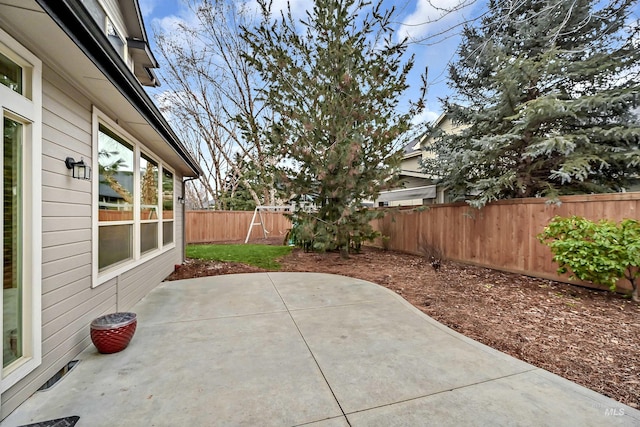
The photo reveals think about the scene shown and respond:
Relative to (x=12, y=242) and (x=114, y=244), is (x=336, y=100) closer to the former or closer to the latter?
(x=114, y=244)

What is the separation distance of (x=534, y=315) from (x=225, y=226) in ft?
42.0

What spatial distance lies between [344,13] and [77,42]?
22.3 ft

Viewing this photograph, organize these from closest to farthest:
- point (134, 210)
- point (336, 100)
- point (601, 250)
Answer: point (601, 250)
point (134, 210)
point (336, 100)

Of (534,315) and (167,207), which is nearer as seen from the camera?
(534,315)

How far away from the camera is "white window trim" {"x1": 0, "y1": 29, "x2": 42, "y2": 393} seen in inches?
83.5

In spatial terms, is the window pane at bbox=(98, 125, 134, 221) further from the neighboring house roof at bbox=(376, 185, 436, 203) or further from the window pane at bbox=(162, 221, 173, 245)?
the neighboring house roof at bbox=(376, 185, 436, 203)

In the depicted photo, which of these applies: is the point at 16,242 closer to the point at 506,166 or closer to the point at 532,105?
the point at 532,105

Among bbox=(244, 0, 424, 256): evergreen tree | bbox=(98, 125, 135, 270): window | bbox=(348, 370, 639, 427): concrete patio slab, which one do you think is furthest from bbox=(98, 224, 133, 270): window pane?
bbox=(244, 0, 424, 256): evergreen tree

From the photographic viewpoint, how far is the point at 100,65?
246 centimetres

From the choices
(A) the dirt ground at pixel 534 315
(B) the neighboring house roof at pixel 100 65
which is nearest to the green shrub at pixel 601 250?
(A) the dirt ground at pixel 534 315

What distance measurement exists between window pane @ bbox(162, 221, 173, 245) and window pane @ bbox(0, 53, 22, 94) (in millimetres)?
4107

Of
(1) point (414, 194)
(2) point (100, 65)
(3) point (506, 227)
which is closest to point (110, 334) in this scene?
(2) point (100, 65)

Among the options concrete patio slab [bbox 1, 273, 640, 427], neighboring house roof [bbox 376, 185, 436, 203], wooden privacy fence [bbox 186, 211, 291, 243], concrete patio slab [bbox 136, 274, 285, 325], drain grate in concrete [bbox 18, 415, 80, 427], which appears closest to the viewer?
drain grate in concrete [bbox 18, 415, 80, 427]

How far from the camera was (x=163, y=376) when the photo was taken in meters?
2.43
